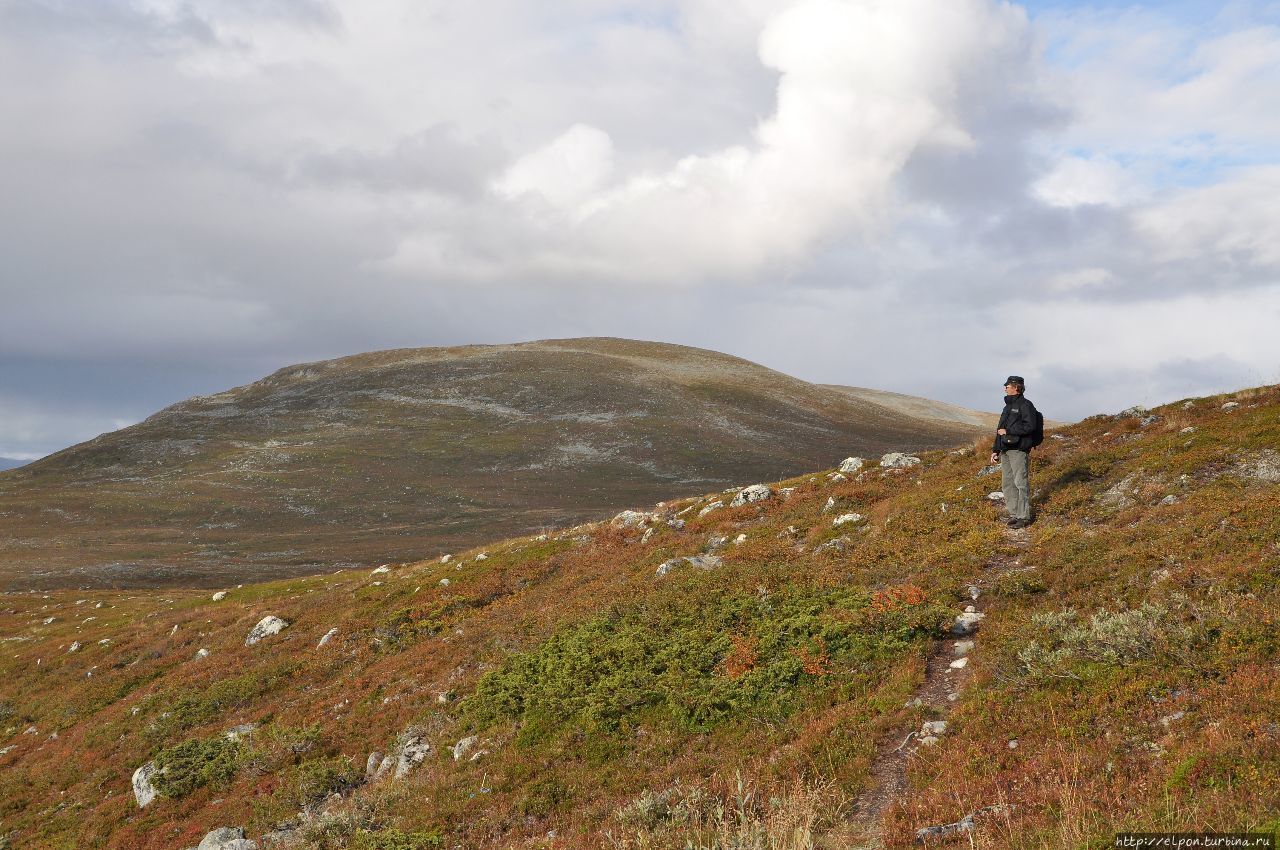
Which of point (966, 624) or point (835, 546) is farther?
point (835, 546)

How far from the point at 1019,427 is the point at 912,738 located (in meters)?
9.96

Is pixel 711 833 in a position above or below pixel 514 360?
below

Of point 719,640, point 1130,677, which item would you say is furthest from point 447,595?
point 1130,677

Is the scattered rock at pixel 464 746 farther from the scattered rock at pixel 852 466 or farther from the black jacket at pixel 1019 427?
the scattered rock at pixel 852 466

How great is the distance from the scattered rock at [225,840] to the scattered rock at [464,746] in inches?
145

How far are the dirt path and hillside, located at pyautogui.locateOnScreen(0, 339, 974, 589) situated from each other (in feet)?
196

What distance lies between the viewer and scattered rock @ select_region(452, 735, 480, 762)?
499 inches

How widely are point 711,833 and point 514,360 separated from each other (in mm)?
171072

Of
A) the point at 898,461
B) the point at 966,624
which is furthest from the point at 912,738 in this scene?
the point at 898,461

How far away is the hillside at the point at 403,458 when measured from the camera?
75.2 metres

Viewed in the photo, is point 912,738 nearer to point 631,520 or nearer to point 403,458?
point 631,520

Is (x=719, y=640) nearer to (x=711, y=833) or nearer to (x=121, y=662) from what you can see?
(x=711, y=833)

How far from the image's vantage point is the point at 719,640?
1340 centimetres

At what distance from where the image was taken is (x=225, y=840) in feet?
42.2
